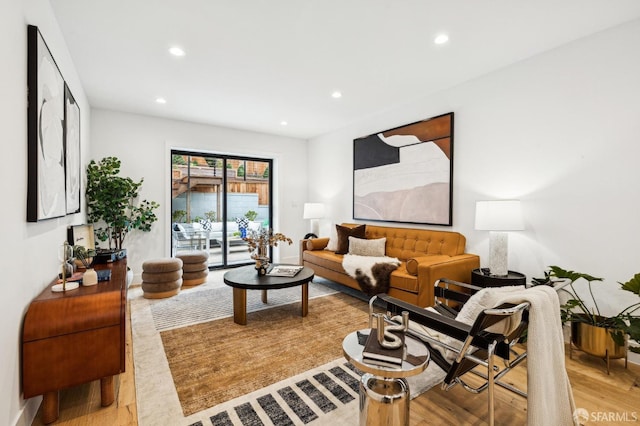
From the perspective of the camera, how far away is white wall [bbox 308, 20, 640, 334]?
2422 mm

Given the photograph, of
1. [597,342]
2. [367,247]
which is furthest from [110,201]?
[597,342]

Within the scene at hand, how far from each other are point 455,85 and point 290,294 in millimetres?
3393

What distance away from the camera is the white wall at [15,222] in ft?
4.61

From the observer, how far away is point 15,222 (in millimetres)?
1545

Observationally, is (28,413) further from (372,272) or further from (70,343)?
(372,272)

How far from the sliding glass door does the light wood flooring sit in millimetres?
3458

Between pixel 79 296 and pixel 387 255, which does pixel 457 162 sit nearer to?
pixel 387 255

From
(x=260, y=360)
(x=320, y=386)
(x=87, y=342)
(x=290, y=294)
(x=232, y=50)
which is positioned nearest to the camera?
(x=87, y=342)

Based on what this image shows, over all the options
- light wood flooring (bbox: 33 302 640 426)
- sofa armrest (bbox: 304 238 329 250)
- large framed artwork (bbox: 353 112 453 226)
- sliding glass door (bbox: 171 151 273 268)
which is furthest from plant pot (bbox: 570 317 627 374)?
sliding glass door (bbox: 171 151 273 268)

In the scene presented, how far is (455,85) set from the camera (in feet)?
11.9

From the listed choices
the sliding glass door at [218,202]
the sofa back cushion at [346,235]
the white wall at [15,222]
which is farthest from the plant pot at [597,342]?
the sliding glass door at [218,202]

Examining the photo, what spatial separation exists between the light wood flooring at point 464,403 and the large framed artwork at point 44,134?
120cm

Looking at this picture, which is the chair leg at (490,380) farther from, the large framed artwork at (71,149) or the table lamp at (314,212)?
the table lamp at (314,212)

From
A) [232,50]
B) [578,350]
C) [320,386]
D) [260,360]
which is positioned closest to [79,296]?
[260,360]
